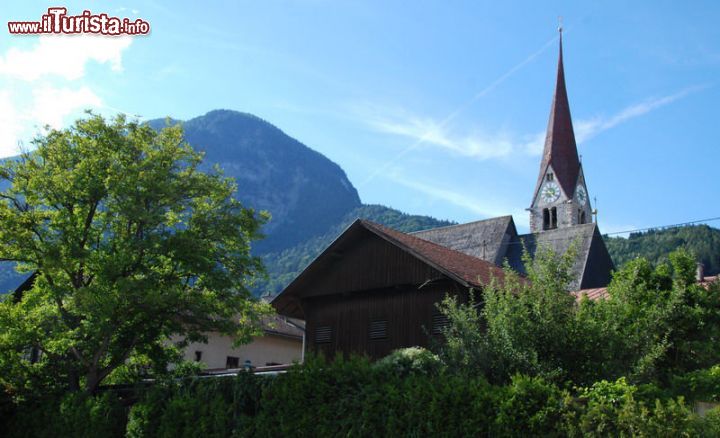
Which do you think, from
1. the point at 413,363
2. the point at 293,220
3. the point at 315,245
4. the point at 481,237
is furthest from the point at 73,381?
the point at 293,220

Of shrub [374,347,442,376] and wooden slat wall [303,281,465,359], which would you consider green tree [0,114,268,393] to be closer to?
wooden slat wall [303,281,465,359]

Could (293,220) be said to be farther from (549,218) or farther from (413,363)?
(413,363)

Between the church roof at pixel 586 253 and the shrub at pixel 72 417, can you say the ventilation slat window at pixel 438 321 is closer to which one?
the shrub at pixel 72 417

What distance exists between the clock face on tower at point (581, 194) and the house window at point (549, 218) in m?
2.56

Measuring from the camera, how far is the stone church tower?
64188 mm

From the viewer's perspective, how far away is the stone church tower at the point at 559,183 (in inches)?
2527

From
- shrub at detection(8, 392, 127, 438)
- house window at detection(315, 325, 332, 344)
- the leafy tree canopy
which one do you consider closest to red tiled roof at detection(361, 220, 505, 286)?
house window at detection(315, 325, 332, 344)

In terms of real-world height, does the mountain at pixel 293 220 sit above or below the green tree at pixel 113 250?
above

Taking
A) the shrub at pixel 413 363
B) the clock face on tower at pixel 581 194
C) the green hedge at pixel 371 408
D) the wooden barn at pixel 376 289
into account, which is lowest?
the green hedge at pixel 371 408

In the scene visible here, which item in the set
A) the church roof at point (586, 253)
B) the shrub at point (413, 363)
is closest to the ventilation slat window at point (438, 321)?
the shrub at point (413, 363)

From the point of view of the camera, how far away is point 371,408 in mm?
11086

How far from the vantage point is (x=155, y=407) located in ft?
48.0

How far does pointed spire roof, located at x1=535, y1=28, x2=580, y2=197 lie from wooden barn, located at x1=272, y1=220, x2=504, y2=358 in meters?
44.5

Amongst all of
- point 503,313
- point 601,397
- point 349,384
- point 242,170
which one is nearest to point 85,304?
point 349,384
